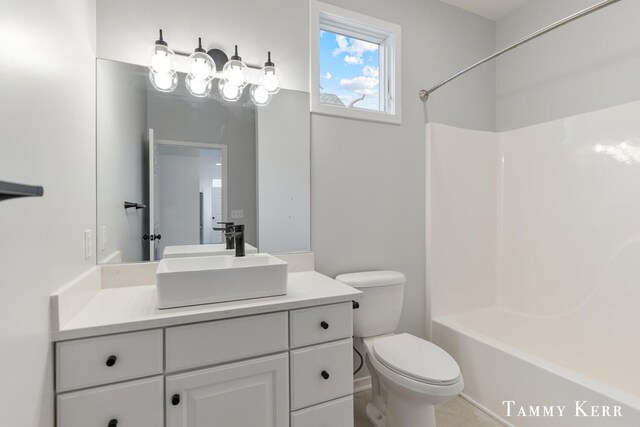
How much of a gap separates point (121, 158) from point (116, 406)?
1066 mm

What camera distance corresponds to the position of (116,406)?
1.02m

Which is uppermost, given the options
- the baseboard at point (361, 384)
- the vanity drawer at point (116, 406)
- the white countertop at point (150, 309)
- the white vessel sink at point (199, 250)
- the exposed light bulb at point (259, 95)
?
the exposed light bulb at point (259, 95)

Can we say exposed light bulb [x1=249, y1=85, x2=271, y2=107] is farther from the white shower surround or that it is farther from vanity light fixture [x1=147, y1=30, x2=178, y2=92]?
the white shower surround

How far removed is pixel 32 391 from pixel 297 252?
1218mm

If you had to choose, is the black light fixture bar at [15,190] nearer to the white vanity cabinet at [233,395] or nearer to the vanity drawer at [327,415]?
the white vanity cabinet at [233,395]

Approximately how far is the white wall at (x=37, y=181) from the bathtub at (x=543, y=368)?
203 centimetres

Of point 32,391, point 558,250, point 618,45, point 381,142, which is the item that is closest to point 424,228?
point 381,142

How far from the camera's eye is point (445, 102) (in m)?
2.34

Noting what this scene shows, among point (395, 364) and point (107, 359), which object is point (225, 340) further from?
point (395, 364)

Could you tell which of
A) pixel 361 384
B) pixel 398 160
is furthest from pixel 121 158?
pixel 361 384

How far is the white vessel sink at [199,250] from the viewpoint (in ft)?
5.20

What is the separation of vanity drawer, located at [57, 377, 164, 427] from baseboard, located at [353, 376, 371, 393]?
1310mm

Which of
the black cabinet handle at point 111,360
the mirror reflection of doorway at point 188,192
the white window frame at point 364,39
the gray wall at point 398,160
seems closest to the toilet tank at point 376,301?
the gray wall at point 398,160

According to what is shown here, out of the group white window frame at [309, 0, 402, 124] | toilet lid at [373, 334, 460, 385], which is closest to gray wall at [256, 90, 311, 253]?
white window frame at [309, 0, 402, 124]
